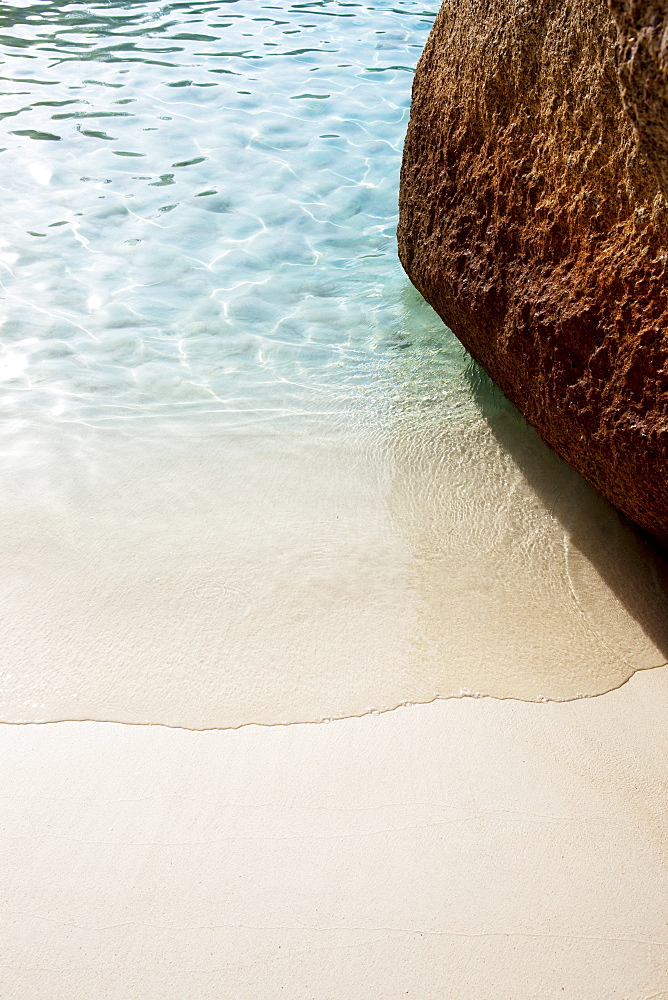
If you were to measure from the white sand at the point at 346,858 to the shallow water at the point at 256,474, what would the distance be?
0.39 ft

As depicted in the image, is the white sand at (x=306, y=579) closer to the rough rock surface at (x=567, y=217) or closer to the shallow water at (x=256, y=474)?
A: the shallow water at (x=256, y=474)

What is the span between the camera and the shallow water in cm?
208

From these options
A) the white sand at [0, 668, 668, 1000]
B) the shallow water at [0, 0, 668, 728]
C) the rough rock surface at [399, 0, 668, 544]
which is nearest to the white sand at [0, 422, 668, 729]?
the shallow water at [0, 0, 668, 728]

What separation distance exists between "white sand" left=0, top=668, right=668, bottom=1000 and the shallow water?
12 cm

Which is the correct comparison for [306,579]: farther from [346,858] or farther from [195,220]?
[195,220]

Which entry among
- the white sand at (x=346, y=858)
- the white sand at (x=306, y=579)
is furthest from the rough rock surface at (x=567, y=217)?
the white sand at (x=346, y=858)

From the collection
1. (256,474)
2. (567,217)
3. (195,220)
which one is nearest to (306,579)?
(256,474)

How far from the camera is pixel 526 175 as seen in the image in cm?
232

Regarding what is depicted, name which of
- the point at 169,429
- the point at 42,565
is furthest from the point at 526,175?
the point at 42,565

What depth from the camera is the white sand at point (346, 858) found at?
142 centimetres

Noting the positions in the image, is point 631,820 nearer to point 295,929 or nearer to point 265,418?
point 295,929

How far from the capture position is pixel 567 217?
2160 mm

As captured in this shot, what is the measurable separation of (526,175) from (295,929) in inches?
77.1

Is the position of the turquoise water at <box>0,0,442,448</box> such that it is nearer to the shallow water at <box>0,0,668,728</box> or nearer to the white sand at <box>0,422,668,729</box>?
the shallow water at <box>0,0,668,728</box>
